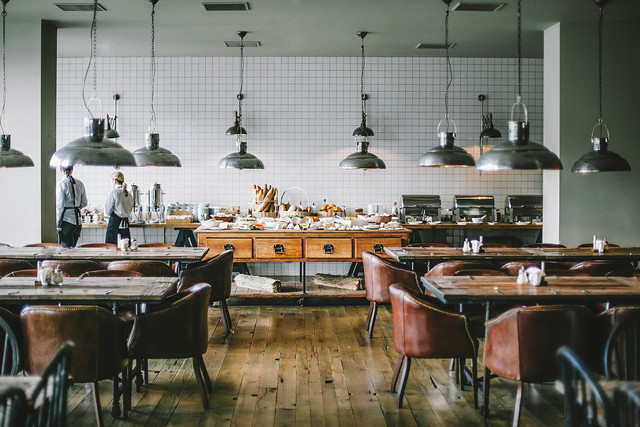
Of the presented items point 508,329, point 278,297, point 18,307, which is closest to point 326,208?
point 278,297

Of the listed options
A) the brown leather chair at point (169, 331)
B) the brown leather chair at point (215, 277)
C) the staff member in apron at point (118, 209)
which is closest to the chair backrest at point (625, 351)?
the brown leather chair at point (169, 331)

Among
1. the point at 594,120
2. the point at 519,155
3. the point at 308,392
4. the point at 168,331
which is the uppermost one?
the point at 594,120

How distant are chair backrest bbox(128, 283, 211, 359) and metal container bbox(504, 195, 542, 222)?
6812mm

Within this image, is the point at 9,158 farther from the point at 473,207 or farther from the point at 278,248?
the point at 473,207

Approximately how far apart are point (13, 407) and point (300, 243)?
5531 mm

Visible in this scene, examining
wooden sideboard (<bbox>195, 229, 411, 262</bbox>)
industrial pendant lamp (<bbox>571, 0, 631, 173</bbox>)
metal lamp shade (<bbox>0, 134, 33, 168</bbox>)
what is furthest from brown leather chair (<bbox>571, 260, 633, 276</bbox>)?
metal lamp shade (<bbox>0, 134, 33, 168</bbox>)

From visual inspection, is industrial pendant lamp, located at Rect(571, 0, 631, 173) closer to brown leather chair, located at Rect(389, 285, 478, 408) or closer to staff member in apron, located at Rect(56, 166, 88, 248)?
brown leather chair, located at Rect(389, 285, 478, 408)

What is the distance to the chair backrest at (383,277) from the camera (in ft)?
Answer: 17.9

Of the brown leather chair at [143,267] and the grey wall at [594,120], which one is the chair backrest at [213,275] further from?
the grey wall at [594,120]

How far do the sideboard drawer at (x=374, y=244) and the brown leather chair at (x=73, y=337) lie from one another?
4.37m

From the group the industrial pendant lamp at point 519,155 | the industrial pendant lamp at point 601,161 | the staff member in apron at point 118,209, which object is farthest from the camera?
the staff member in apron at point 118,209

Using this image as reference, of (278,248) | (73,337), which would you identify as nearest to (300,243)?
(278,248)

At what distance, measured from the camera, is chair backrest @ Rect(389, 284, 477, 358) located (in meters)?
3.78

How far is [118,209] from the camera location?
27.1 ft
